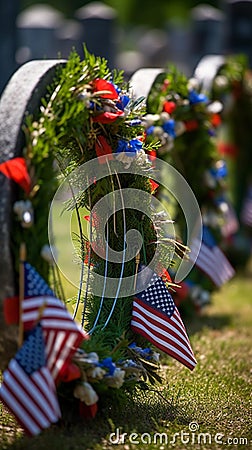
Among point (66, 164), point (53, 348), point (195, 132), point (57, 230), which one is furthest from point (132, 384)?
point (57, 230)

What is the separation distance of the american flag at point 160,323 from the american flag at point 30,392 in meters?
0.99

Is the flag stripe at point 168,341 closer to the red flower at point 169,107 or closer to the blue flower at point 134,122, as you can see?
the blue flower at point 134,122

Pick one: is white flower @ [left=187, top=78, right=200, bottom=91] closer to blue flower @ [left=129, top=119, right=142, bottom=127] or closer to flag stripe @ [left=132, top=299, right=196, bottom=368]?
blue flower @ [left=129, top=119, right=142, bottom=127]

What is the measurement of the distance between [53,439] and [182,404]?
3.28 ft

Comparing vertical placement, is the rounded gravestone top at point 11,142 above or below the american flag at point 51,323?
above

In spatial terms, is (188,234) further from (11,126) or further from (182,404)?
(11,126)

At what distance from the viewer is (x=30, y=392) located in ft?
12.0

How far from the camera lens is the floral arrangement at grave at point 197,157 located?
634 cm

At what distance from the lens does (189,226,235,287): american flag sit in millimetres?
6855

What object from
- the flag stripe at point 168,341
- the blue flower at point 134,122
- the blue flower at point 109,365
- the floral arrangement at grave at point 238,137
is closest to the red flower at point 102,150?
the blue flower at point 134,122

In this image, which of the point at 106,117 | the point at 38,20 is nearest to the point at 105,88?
the point at 106,117

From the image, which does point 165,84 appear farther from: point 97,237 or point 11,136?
point 11,136

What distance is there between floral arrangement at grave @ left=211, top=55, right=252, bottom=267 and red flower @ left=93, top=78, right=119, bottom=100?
351 cm

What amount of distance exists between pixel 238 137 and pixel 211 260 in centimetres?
341
